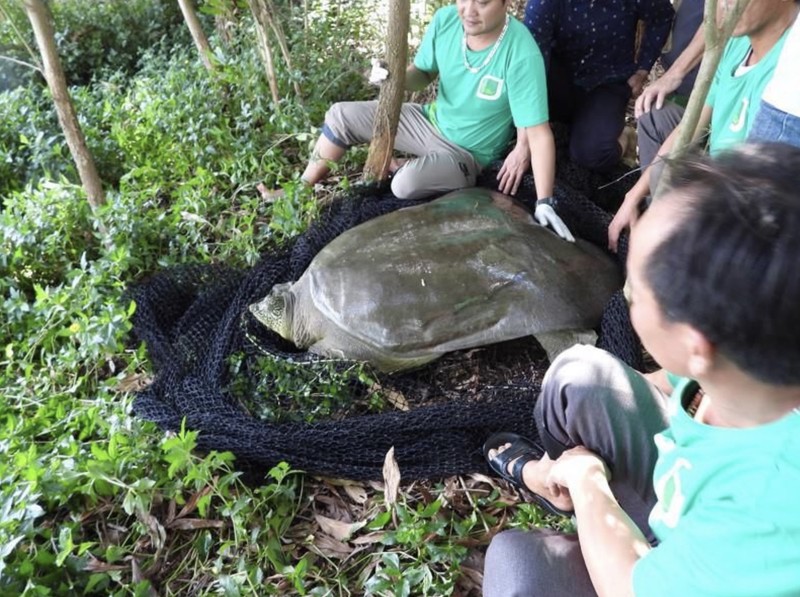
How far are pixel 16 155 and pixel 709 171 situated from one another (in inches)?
162

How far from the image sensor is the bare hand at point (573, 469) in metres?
1.18

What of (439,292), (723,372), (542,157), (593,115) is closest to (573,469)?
(723,372)

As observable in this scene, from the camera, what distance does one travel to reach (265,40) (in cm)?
333

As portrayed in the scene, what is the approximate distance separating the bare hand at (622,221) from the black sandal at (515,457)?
0.96 metres

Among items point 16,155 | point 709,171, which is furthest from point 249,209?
point 709,171

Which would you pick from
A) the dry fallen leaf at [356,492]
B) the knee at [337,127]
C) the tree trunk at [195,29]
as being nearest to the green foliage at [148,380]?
the dry fallen leaf at [356,492]

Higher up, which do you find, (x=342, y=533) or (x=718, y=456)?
(x=718, y=456)

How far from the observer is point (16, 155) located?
3748mm

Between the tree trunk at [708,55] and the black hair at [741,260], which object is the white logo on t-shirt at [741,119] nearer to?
the tree trunk at [708,55]

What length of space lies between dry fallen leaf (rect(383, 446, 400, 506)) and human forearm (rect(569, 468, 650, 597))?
2.38 ft

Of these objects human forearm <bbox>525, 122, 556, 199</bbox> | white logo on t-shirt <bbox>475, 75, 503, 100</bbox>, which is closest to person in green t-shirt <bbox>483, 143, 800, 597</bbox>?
human forearm <bbox>525, 122, 556, 199</bbox>

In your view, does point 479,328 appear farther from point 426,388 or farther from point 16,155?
point 16,155

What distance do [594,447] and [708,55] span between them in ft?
3.55

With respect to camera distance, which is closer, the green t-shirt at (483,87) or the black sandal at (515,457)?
the black sandal at (515,457)
